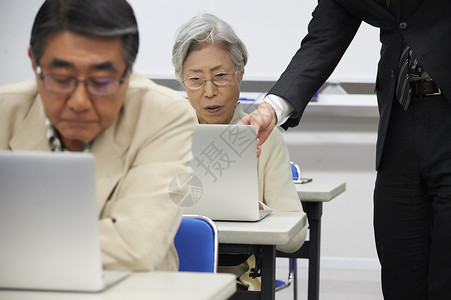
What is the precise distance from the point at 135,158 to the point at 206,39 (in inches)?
56.7

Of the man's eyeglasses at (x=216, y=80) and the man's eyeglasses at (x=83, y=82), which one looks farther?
the man's eyeglasses at (x=216, y=80)

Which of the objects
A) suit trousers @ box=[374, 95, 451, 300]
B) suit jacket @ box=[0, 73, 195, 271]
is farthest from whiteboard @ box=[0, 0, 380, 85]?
suit jacket @ box=[0, 73, 195, 271]

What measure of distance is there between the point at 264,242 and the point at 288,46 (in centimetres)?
278

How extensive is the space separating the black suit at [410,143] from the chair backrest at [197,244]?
405 mm

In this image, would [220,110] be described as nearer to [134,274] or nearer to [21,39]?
[134,274]

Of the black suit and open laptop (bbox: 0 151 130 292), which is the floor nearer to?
the black suit

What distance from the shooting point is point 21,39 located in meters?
4.70

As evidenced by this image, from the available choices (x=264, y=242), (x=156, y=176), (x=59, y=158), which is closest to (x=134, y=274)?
(x=156, y=176)

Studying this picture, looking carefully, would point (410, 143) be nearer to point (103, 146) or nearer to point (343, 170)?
point (103, 146)

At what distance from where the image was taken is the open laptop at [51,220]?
3.28 feet

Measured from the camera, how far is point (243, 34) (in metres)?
4.51

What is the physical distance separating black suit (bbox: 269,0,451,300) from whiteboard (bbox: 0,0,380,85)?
2397mm

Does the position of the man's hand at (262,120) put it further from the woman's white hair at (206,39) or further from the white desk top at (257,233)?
the woman's white hair at (206,39)

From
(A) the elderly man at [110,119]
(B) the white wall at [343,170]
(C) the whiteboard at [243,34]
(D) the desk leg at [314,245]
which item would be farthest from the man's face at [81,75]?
(B) the white wall at [343,170]
